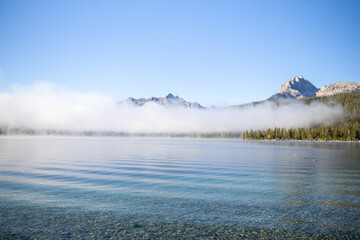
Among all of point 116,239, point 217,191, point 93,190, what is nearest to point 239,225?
point 116,239

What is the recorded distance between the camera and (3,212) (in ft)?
57.3

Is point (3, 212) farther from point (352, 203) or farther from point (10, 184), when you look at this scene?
point (352, 203)

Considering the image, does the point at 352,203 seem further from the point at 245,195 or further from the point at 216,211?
the point at 216,211

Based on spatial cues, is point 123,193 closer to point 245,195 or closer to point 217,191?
point 217,191

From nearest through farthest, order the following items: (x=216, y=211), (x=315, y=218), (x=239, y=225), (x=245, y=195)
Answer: (x=239, y=225) → (x=315, y=218) → (x=216, y=211) → (x=245, y=195)

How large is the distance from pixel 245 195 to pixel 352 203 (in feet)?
26.0

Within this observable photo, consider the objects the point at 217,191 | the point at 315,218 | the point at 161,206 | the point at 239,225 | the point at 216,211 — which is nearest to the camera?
the point at 239,225

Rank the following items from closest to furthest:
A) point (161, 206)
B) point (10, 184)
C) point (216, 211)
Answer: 1. point (216, 211)
2. point (161, 206)
3. point (10, 184)

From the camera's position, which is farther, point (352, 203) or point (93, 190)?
point (93, 190)

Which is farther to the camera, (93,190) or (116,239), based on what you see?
(93,190)

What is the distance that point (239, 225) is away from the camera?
50.3 feet

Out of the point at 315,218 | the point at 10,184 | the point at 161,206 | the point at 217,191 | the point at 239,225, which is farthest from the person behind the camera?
the point at 10,184

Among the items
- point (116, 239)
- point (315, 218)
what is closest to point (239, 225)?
point (315, 218)

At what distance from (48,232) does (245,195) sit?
50.5 ft
